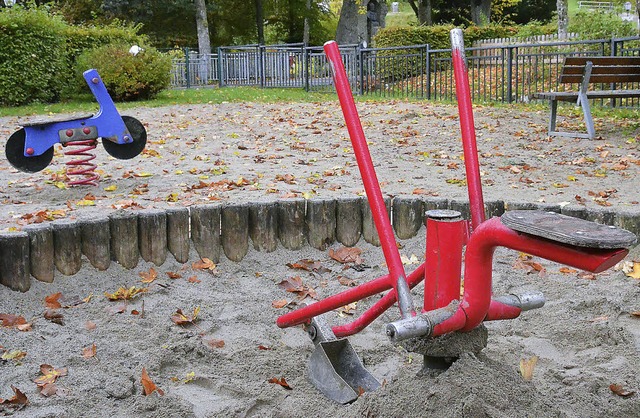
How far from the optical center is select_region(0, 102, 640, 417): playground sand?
219 centimetres

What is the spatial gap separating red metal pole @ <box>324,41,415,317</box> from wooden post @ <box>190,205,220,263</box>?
72.1 inches

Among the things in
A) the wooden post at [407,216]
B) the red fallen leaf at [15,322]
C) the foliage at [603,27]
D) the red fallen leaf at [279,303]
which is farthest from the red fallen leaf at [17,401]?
the foliage at [603,27]

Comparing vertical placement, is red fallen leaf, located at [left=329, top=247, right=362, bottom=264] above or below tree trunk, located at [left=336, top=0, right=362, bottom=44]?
below

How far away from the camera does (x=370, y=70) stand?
58.1ft

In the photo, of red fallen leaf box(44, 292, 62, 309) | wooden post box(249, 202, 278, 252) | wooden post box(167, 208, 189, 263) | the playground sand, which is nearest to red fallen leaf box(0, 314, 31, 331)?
the playground sand

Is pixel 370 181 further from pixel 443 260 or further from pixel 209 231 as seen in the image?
pixel 209 231

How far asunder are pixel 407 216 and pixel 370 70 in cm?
1406

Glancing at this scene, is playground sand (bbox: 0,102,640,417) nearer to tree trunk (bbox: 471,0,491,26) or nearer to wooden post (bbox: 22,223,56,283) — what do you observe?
wooden post (bbox: 22,223,56,283)

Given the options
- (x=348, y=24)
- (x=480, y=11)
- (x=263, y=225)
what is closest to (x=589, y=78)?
(x=263, y=225)

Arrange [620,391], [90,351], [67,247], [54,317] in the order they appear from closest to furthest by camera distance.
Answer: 1. [620,391]
2. [90,351]
3. [54,317]
4. [67,247]

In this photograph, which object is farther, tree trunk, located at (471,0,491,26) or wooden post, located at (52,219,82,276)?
tree trunk, located at (471,0,491,26)

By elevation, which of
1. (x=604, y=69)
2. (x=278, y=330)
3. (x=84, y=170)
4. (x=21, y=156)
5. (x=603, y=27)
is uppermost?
(x=603, y=27)

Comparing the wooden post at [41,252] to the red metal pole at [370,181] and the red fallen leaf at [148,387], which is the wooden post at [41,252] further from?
the red metal pole at [370,181]

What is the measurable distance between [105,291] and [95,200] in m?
1.81
